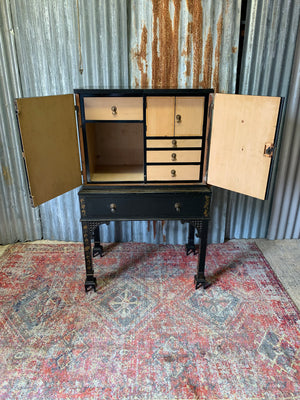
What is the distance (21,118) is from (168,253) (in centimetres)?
186

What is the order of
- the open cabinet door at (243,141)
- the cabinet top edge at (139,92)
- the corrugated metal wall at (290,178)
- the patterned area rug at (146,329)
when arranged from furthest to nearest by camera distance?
Answer: the corrugated metal wall at (290,178) < the cabinet top edge at (139,92) < the open cabinet door at (243,141) < the patterned area rug at (146,329)

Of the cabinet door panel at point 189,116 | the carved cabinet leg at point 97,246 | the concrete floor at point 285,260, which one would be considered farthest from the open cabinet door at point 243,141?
the carved cabinet leg at point 97,246

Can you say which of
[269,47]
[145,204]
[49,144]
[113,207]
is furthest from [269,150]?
[49,144]

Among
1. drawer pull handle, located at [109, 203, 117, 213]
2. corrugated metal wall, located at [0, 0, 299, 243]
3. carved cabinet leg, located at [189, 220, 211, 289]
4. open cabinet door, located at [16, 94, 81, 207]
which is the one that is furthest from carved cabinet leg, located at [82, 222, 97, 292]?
corrugated metal wall, located at [0, 0, 299, 243]

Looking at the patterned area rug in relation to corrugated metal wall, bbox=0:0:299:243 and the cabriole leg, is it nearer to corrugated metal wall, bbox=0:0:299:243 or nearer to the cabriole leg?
the cabriole leg

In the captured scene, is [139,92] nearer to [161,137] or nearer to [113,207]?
[161,137]

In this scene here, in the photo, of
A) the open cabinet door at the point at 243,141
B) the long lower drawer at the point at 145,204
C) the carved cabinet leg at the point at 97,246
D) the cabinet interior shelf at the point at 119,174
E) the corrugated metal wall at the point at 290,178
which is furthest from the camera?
the carved cabinet leg at the point at 97,246

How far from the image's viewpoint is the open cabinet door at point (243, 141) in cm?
189

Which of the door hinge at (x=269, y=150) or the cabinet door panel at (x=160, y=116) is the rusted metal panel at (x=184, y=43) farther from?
the door hinge at (x=269, y=150)

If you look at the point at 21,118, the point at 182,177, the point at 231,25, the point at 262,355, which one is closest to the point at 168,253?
the point at 182,177

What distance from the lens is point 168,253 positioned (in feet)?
10.1

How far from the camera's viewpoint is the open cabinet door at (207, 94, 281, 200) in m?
1.89

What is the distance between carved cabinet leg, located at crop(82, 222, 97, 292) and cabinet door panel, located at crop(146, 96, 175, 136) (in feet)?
2.91

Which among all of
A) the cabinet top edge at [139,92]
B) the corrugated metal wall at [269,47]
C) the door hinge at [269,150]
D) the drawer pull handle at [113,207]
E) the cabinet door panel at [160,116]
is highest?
the corrugated metal wall at [269,47]
